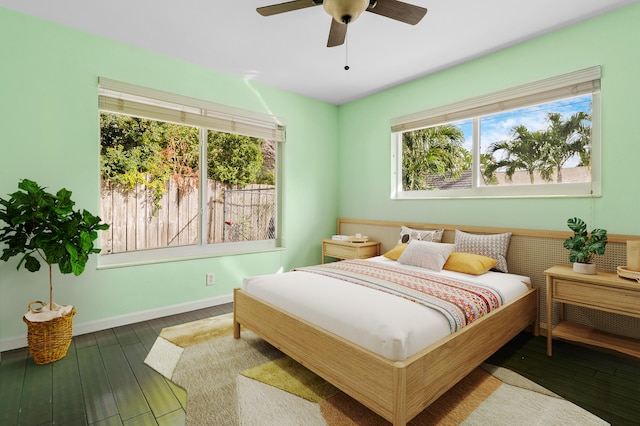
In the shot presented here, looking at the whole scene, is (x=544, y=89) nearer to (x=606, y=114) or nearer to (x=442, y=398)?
(x=606, y=114)

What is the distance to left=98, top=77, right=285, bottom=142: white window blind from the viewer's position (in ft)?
9.51

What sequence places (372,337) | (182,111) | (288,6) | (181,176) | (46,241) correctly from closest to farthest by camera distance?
1. (372,337)
2. (288,6)
3. (46,241)
4. (182,111)
5. (181,176)

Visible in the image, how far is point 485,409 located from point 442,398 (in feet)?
0.71

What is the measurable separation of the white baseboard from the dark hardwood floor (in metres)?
0.07

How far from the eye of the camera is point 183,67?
10.7 ft

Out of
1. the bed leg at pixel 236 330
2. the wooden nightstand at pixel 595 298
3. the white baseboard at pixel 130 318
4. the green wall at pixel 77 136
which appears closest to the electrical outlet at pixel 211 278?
the green wall at pixel 77 136

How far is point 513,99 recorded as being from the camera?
3.00 m

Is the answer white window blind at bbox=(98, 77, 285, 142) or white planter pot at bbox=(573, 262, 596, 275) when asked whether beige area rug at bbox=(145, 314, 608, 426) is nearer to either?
white planter pot at bbox=(573, 262, 596, 275)

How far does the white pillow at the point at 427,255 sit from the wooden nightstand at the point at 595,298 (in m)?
0.76

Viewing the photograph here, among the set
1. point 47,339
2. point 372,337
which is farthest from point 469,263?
point 47,339

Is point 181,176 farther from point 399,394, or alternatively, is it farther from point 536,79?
point 536,79

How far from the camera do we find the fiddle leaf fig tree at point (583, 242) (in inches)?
89.4

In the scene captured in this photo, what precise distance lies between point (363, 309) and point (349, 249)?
2.27 m

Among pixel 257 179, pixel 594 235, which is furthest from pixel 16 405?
pixel 594 235
